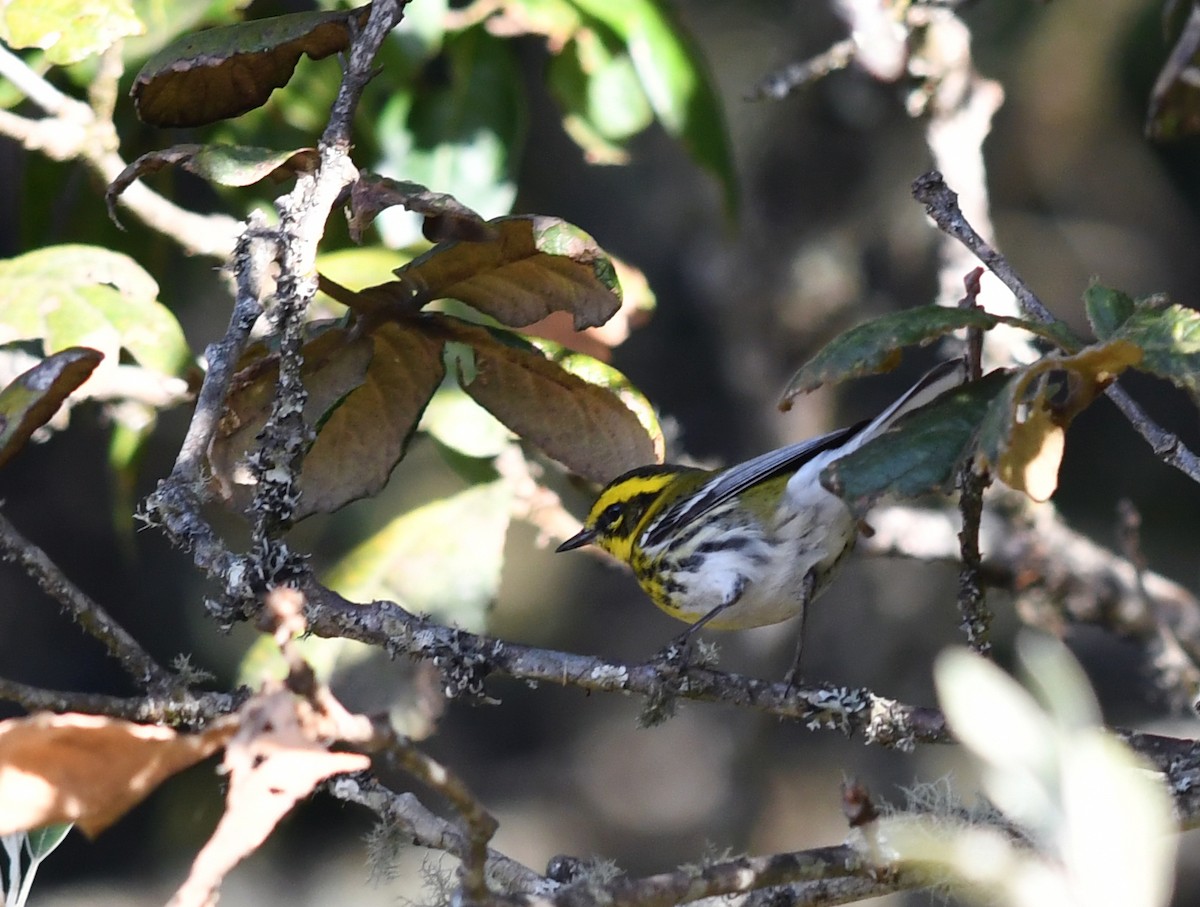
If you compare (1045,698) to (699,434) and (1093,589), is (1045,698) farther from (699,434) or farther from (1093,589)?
(699,434)

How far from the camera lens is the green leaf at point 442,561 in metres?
1.20

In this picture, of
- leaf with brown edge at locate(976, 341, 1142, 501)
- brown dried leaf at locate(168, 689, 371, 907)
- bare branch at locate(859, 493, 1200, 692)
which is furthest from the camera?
bare branch at locate(859, 493, 1200, 692)

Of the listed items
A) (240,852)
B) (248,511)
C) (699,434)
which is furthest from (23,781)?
(699,434)

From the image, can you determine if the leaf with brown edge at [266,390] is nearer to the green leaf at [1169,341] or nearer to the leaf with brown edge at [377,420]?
the leaf with brown edge at [377,420]

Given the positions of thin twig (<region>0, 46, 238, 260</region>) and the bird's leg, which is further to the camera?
thin twig (<region>0, 46, 238, 260</region>)

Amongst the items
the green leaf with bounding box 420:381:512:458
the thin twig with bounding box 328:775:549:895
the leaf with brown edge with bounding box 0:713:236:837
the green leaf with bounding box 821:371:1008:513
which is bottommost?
the green leaf with bounding box 420:381:512:458

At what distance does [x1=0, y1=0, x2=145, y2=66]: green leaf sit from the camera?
83 cm

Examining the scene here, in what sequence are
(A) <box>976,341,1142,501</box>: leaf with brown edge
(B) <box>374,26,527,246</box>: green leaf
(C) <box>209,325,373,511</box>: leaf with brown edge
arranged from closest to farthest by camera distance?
(A) <box>976,341,1142,501</box>: leaf with brown edge → (C) <box>209,325,373,511</box>: leaf with brown edge → (B) <box>374,26,527,246</box>: green leaf

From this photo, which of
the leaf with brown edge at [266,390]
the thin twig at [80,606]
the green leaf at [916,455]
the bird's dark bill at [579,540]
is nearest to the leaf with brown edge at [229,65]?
the leaf with brown edge at [266,390]

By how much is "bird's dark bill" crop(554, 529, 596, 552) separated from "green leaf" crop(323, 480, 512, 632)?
14cm

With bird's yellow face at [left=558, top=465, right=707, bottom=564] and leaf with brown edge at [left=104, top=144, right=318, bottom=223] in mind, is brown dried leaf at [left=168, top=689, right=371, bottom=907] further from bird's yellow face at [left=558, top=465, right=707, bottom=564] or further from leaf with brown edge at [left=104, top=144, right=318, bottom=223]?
bird's yellow face at [left=558, top=465, right=707, bottom=564]

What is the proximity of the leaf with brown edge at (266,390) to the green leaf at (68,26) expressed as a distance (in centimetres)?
23

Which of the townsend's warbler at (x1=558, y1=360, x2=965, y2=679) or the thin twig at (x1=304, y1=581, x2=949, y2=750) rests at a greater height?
the thin twig at (x1=304, y1=581, x2=949, y2=750)

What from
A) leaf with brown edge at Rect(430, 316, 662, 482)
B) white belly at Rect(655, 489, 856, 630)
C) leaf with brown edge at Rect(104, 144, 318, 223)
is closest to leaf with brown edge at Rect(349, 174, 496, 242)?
leaf with brown edge at Rect(104, 144, 318, 223)
